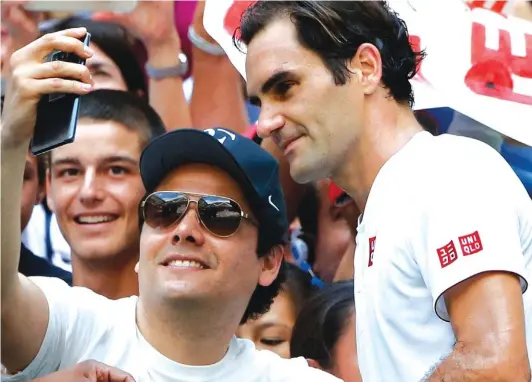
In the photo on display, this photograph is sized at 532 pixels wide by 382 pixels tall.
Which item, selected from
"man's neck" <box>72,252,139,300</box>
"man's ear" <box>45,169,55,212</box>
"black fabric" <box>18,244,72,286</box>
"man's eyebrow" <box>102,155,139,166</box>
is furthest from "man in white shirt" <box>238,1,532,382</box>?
"black fabric" <box>18,244,72,286</box>

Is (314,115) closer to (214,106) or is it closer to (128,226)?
(128,226)

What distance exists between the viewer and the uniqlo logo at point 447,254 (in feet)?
6.51

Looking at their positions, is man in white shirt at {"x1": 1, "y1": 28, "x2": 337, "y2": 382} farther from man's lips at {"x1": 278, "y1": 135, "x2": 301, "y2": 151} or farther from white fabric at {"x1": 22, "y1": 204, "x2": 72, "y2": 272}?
white fabric at {"x1": 22, "y1": 204, "x2": 72, "y2": 272}

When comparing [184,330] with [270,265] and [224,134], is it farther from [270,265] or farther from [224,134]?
[224,134]

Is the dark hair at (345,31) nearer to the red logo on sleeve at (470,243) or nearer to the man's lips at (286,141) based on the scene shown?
the man's lips at (286,141)

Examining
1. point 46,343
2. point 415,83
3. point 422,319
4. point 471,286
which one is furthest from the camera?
point 415,83

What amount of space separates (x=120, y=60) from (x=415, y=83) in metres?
1.20

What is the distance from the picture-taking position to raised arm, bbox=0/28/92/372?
6.57 ft

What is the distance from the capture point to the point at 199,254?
8.25 feet

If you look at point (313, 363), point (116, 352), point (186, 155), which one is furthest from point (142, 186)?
point (116, 352)

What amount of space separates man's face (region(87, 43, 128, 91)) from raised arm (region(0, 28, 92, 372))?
1.58 meters

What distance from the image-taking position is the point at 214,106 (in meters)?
3.70

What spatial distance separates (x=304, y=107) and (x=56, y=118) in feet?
2.07

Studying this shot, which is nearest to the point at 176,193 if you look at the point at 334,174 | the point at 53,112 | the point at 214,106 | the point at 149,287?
the point at 149,287
